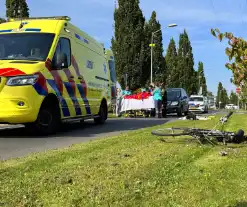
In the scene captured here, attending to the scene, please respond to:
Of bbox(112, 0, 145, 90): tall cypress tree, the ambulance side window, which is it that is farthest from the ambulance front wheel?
bbox(112, 0, 145, 90): tall cypress tree

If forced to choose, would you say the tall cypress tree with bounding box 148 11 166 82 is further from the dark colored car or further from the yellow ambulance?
the yellow ambulance

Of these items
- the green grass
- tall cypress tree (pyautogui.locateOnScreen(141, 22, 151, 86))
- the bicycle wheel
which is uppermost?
tall cypress tree (pyautogui.locateOnScreen(141, 22, 151, 86))

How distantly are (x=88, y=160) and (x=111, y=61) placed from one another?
41.3ft

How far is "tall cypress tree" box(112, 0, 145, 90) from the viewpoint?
44.3 meters

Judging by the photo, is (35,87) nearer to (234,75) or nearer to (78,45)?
(78,45)

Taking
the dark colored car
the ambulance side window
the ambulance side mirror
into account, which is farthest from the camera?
the dark colored car

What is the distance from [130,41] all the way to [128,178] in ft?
134

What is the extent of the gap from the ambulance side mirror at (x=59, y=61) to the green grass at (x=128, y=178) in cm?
406

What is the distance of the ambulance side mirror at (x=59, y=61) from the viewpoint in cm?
983

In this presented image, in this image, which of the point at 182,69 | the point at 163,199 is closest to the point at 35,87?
the point at 163,199

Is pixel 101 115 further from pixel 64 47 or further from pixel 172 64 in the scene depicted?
pixel 172 64

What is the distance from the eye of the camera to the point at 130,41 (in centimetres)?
4453

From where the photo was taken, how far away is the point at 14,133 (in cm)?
1033

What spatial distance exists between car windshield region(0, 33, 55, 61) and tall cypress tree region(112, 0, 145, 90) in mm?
34173
